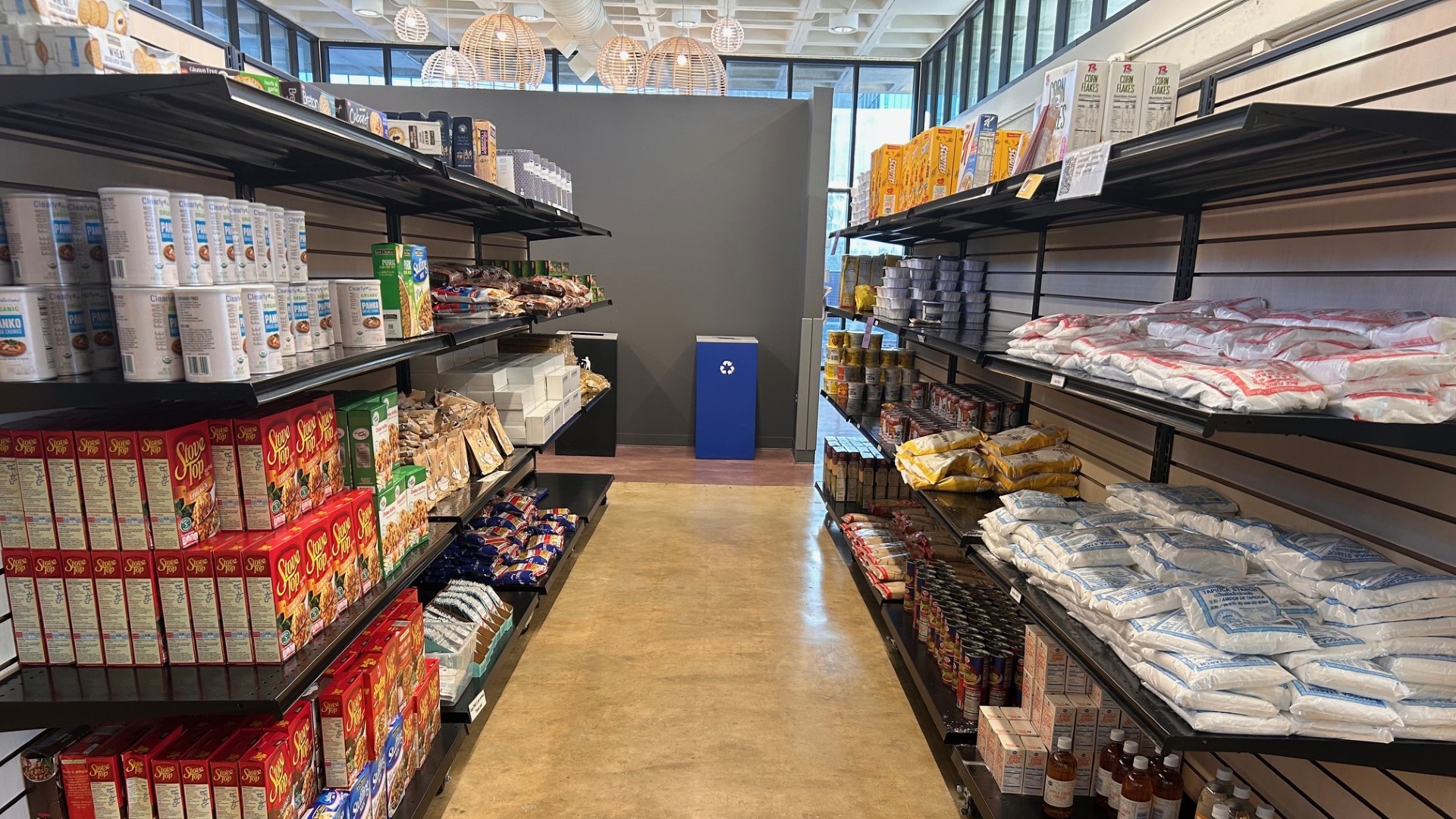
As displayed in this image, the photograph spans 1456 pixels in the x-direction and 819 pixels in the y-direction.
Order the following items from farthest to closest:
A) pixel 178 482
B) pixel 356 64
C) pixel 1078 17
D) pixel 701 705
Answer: pixel 356 64 → pixel 1078 17 → pixel 701 705 → pixel 178 482

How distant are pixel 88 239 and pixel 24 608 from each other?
0.77m

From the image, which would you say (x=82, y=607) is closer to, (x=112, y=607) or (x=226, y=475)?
(x=112, y=607)

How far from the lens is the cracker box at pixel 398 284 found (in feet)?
7.97

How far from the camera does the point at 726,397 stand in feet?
22.5

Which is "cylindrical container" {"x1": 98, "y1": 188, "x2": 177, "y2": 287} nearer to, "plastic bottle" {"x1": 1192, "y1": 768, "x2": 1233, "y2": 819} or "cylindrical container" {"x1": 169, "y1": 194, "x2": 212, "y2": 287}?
"cylindrical container" {"x1": 169, "y1": 194, "x2": 212, "y2": 287}

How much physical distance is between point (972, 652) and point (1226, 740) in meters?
1.23

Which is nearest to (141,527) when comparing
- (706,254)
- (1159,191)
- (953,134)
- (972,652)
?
(972,652)

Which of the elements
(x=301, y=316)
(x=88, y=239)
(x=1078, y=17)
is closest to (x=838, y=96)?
(x=1078, y=17)

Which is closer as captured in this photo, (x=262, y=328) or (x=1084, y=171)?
(x=262, y=328)

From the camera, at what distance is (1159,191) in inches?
89.7

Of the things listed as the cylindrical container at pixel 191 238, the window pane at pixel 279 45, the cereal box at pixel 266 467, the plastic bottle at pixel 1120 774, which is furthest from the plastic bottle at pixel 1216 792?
the window pane at pixel 279 45

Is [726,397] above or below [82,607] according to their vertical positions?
below

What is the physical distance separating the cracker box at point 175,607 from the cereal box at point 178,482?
4 centimetres

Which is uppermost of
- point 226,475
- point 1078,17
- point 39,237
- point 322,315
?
point 1078,17
